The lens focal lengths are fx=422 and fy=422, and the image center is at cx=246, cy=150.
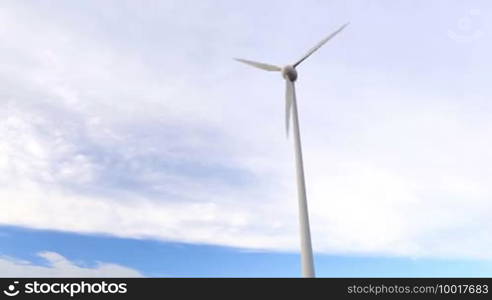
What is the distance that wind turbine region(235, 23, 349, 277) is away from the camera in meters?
42.9

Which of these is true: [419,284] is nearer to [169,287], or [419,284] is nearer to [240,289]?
[240,289]

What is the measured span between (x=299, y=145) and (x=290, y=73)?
13298 millimetres

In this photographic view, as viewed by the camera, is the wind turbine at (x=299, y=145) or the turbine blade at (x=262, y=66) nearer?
the wind turbine at (x=299, y=145)

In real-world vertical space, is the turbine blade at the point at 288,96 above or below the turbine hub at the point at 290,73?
below

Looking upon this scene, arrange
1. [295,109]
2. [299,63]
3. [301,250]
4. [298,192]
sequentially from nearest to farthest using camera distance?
1. [301,250]
2. [298,192]
3. [295,109]
4. [299,63]

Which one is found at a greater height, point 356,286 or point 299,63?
point 299,63

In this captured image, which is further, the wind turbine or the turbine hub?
the turbine hub

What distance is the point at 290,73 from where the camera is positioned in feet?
192

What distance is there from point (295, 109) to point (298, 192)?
Answer: 12.6 meters

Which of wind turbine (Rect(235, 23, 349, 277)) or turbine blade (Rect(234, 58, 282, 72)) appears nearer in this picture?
wind turbine (Rect(235, 23, 349, 277))

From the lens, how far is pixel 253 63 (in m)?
62.7

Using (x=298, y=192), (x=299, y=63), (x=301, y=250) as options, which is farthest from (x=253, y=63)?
(x=301, y=250)

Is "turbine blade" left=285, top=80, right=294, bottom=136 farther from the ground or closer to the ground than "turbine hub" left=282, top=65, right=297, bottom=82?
closer to the ground

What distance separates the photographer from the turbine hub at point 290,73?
58531mm
